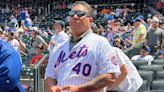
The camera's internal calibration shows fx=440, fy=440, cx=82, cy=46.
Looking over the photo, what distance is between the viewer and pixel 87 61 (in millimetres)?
3104

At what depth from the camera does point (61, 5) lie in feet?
→ 85.4

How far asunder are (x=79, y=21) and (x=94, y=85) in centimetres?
50

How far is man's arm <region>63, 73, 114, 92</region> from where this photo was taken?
9.93 ft

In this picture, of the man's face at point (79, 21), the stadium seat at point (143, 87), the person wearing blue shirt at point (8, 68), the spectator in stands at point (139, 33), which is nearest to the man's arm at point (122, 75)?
the man's face at point (79, 21)

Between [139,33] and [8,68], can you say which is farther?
[139,33]

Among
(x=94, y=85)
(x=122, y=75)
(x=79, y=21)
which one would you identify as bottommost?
(x=122, y=75)

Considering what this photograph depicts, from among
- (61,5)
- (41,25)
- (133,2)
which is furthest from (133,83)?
(61,5)

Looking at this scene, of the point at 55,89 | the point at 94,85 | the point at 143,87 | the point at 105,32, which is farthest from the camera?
the point at 105,32

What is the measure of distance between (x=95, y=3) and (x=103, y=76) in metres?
22.3

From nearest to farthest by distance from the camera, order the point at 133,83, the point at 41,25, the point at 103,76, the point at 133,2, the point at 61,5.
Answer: the point at 103,76
the point at 133,83
the point at 41,25
the point at 133,2
the point at 61,5

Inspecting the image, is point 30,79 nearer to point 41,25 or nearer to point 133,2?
point 41,25

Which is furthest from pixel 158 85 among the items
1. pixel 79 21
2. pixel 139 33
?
pixel 139 33

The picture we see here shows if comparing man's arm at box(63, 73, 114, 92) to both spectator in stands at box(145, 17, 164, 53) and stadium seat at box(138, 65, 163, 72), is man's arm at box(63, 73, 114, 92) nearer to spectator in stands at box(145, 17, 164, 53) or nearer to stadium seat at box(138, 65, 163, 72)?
stadium seat at box(138, 65, 163, 72)

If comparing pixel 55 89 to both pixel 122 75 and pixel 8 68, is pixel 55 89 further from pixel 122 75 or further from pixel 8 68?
pixel 122 75
